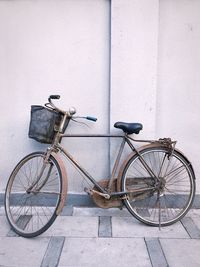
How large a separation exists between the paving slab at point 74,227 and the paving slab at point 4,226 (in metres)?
0.43

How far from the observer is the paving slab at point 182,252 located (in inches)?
133

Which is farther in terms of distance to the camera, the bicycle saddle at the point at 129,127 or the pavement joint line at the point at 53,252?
the bicycle saddle at the point at 129,127

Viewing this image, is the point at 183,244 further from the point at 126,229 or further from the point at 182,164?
the point at 182,164

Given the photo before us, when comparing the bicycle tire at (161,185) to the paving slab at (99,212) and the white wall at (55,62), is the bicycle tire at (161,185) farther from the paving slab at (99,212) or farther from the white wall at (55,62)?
the white wall at (55,62)

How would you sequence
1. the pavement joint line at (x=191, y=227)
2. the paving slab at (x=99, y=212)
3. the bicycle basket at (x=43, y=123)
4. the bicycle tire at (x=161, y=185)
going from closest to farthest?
the pavement joint line at (x=191, y=227) → the bicycle basket at (x=43, y=123) → the bicycle tire at (x=161, y=185) → the paving slab at (x=99, y=212)

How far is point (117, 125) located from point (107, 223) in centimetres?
113

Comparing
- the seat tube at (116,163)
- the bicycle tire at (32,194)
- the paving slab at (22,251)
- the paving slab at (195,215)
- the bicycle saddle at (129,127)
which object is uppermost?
the bicycle saddle at (129,127)

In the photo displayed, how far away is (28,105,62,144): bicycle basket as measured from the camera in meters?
4.01

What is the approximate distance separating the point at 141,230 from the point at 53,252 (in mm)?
1030

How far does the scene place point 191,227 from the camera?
4.08 metres

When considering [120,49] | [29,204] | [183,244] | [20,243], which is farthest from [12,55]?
[183,244]

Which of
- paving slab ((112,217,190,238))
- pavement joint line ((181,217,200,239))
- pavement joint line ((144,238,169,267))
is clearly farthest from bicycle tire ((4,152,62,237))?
pavement joint line ((181,217,200,239))

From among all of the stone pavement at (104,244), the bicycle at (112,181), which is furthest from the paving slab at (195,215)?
the bicycle at (112,181)

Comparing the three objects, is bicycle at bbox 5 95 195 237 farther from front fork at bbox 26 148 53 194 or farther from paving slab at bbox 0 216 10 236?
paving slab at bbox 0 216 10 236
